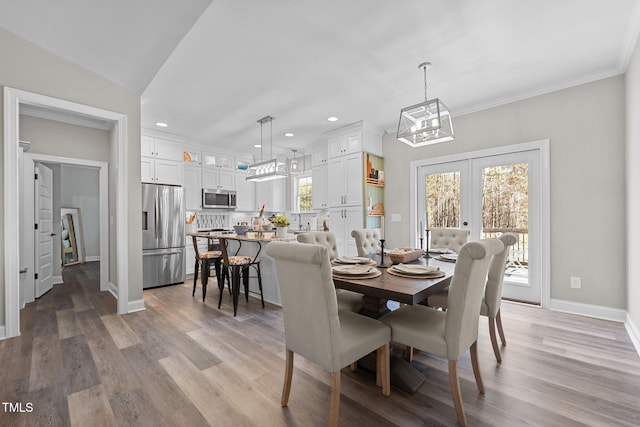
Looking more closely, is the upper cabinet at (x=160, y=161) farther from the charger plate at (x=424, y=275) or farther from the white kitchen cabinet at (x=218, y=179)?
the charger plate at (x=424, y=275)

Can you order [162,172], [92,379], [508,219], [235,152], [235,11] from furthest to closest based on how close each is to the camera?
[235,152], [162,172], [508,219], [235,11], [92,379]

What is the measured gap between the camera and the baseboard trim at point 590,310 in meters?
2.99

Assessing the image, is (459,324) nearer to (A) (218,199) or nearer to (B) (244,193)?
(A) (218,199)

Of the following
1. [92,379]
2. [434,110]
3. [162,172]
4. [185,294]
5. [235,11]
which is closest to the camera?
[92,379]

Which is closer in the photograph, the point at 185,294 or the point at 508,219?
the point at 508,219

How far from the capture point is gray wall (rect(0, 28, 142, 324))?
2.62 metres

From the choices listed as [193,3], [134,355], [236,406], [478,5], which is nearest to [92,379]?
[134,355]

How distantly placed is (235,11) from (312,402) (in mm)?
2781

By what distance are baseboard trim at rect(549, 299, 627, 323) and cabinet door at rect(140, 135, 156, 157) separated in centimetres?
641

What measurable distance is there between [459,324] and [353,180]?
138 inches

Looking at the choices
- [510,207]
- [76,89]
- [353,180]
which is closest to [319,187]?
[353,180]

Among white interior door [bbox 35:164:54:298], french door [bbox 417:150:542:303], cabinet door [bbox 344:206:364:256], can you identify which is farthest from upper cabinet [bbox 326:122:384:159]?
white interior door [bbox 35:164:54:298]

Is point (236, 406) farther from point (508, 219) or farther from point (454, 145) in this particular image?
point (454, 145)

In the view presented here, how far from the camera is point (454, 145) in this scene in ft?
13.7
